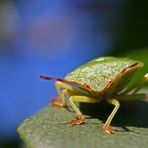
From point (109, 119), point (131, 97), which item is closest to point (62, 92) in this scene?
point (131, 97)

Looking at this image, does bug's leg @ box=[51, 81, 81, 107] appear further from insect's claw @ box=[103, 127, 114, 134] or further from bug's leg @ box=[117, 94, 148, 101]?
insect's claw @ box=[103, 127, 114, 134]

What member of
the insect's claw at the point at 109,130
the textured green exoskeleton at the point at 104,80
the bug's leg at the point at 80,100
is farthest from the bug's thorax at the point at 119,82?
the insect's claw at the point at 109,130

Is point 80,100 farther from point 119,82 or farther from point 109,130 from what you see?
point 109,130

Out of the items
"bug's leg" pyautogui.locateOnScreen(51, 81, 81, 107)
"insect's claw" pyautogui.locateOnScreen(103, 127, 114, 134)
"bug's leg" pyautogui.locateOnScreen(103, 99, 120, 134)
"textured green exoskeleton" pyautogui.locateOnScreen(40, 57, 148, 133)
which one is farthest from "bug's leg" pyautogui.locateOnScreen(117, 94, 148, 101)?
"insect's claw" pyautogui.locateOnScreen(103, 127, 114, 134)

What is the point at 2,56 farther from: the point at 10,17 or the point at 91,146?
the point at 91,146

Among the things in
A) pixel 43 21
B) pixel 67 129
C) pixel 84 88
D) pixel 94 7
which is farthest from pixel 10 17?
pixel 67 129

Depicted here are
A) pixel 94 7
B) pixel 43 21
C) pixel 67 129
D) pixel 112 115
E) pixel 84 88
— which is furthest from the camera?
pixel 43 21

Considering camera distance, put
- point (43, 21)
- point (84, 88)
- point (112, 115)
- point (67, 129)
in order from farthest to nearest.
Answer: point (43, 21) → point (84, 88) → point (112, 115) → point (67, 129)
